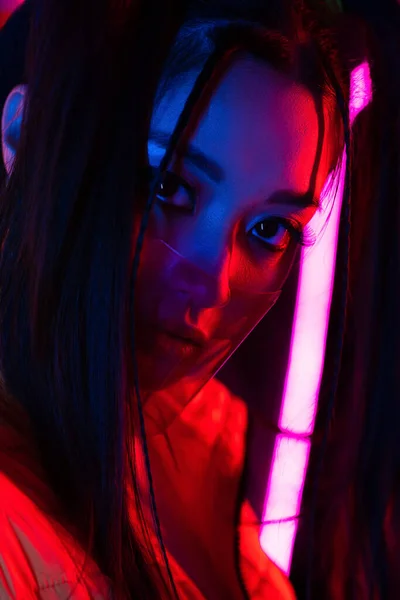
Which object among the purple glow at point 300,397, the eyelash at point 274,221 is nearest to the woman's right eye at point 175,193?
the eyelash at point 274,221

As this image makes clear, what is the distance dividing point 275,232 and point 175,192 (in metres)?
0.15

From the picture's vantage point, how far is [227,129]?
2.22 ft

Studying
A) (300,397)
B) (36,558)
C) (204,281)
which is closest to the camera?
(36,558)

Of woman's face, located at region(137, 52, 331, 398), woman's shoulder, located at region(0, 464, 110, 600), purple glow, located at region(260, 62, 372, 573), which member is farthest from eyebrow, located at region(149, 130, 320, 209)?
woman's shoulder, located at region(0, 464, 110, 600)

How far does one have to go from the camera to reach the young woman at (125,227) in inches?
24.3

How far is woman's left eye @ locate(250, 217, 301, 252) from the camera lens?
758 mm

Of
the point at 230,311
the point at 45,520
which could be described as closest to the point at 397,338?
the point at 230,311

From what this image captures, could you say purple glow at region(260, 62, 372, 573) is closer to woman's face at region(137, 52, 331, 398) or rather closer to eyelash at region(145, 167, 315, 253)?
eyelash at region(145, 167, 315, 253)

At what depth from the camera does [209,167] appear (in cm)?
68

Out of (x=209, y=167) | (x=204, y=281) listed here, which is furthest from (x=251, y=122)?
(x=204, y=281)

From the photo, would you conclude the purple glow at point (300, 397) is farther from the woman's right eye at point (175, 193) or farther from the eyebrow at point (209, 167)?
the woman's right eye at point (175, 193)

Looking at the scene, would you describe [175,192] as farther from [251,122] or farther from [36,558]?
[36,558]

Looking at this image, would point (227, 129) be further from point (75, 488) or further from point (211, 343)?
point (75, 488)

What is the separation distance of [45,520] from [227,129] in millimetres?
425
